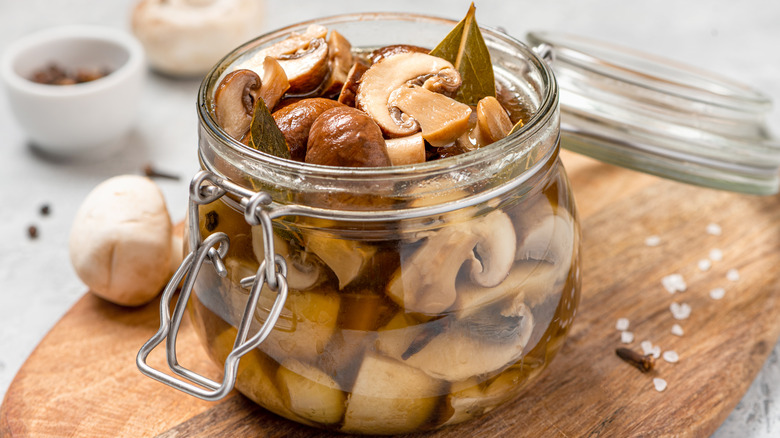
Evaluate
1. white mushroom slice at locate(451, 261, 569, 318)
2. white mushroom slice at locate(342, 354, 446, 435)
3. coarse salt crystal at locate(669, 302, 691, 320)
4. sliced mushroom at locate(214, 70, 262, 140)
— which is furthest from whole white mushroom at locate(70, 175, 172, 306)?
coarse salt crystal at locate(669, 302, 691, 320)

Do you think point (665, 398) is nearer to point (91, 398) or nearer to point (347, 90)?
point (347, 90)

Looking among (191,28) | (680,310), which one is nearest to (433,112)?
(680,310)

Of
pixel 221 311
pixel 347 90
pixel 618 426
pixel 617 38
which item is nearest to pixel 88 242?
pixel 221 311

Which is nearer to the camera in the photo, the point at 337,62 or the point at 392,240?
the point at 392,240

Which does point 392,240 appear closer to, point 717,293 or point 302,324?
point 302,324

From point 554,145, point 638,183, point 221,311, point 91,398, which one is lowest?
point 638,183

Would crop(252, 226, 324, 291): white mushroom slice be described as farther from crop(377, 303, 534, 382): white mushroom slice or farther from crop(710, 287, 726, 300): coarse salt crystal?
crop(710, 287, 726, 300): coarse salt crystal
